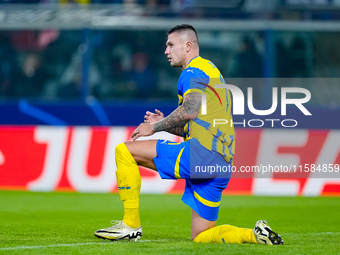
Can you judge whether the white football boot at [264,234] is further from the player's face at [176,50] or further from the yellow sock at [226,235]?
the player's face at [176,50]

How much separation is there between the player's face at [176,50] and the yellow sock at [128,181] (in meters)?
0.85

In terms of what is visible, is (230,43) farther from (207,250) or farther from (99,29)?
(207,250)

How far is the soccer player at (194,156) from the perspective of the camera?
5484 millimetres

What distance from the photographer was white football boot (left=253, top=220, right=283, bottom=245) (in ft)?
17.7

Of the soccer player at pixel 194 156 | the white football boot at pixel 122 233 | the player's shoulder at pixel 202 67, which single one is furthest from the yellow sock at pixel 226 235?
the player's shoulder at pixel 202 67

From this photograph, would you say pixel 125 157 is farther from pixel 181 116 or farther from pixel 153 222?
pixel 153 222

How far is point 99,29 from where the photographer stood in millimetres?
12797

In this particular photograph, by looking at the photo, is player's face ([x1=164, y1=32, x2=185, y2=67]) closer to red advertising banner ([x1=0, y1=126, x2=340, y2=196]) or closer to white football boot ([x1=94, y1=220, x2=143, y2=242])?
white football boot ([x1=94, y1=220, x2=143, y2=242])

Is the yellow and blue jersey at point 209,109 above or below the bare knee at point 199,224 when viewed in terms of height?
above

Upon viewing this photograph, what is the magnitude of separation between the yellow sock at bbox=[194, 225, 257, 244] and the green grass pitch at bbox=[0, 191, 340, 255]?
0.28ft

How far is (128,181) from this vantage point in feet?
18.3

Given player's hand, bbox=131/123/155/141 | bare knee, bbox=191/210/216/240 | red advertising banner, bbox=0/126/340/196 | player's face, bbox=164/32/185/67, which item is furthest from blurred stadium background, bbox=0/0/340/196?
player's hand, bbox=131/123/155/141

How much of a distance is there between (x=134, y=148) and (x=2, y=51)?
8175mm

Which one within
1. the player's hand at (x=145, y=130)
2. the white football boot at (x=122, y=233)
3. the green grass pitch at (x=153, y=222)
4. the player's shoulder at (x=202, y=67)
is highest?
the player's shoulder at (x=202, y=67)
